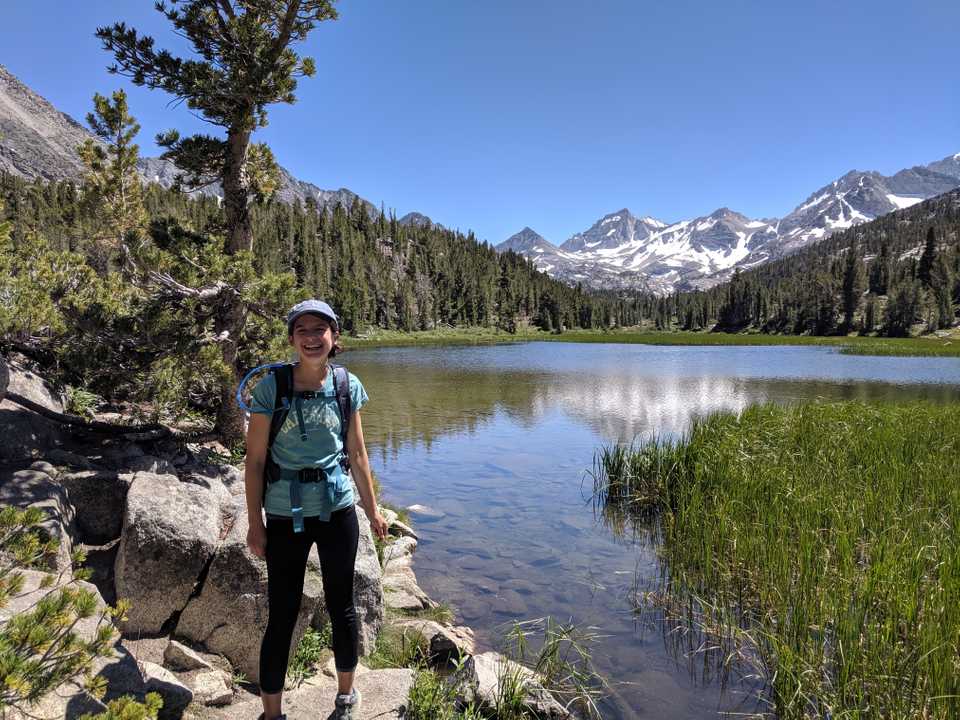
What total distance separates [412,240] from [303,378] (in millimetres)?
169670

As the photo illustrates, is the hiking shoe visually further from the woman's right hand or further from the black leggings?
the woman's right hand

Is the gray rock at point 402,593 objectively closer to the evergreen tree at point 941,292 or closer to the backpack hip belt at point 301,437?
the backpack hip belt at point 301,437

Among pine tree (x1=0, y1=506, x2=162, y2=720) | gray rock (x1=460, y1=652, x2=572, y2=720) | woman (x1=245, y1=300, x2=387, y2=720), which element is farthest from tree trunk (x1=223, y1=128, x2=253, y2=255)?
gray rock (x1=460, y1=652, x2=572, y2=720)

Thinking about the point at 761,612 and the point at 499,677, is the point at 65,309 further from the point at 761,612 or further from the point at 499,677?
the point at 761,612

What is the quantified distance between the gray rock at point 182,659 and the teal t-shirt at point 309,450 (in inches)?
74.5

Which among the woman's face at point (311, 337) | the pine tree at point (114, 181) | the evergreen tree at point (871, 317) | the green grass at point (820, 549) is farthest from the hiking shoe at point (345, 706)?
the evergreen tree at point (871, 317)

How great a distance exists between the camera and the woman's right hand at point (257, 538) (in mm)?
3934

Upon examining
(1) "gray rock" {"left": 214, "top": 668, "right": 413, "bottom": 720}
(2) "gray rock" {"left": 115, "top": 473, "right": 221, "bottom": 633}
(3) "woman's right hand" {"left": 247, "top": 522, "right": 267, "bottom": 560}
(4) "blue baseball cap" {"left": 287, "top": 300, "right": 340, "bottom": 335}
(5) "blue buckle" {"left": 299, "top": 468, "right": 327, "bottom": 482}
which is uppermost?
(4) "blue baseball cap" {"left": 287, "top": 300, "right": 340, "bottom": 335}

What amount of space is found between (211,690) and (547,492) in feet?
33.1

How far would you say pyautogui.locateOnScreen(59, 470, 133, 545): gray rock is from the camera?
5805 mm

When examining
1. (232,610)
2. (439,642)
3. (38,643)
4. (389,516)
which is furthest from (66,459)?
(389,516)

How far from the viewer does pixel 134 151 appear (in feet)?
34.2

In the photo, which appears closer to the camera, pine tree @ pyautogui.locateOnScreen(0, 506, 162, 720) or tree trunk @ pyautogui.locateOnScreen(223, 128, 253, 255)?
pine tree @ pyautogui.locateOnScreen(0, 506, 162, 720)

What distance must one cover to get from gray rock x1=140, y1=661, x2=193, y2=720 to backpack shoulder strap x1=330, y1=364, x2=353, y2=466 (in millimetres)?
2185
